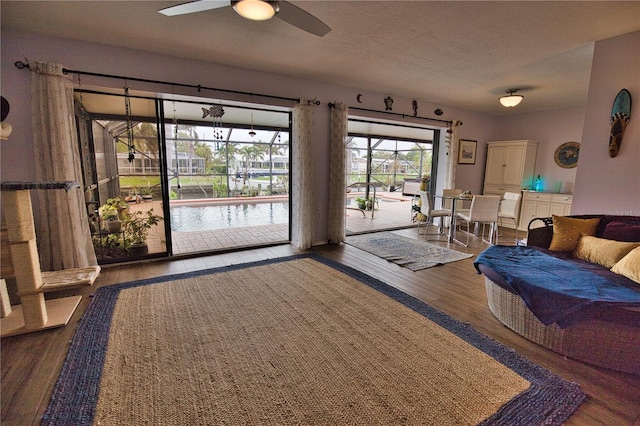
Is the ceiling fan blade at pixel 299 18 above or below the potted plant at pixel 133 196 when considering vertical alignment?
above

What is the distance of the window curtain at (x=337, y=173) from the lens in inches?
177

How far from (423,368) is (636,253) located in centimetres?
198

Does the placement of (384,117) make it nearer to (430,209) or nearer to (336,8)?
(430,209)

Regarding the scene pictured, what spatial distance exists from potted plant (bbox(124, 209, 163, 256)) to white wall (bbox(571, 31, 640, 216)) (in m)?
4.94

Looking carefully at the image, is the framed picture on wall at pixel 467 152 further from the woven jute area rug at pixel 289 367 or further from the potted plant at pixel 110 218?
the potted plant at pixel 110 218

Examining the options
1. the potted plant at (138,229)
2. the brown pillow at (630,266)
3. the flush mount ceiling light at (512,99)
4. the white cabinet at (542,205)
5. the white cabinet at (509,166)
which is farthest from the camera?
the white cabinet at (509,166)

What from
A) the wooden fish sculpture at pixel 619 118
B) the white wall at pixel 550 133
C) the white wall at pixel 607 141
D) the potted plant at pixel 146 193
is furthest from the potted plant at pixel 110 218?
the white wall at pixel 550 133

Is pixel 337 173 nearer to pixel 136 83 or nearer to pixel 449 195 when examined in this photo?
pixel 449 195

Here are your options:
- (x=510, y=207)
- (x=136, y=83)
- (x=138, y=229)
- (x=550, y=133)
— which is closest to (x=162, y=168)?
(x=138, y=229)

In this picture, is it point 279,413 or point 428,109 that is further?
point 428,109

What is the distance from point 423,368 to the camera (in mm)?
1831

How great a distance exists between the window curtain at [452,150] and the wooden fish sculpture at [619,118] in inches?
125

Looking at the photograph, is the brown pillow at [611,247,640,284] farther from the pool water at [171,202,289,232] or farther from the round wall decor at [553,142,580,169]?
the pool water at [171,202,289,232]

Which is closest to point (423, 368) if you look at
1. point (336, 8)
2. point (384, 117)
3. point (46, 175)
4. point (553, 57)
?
point (336, 8)
